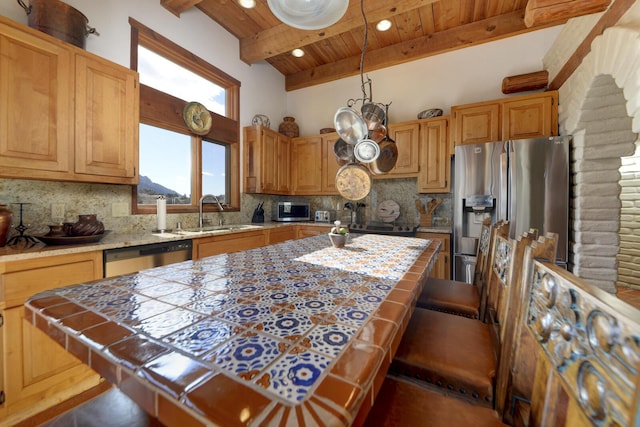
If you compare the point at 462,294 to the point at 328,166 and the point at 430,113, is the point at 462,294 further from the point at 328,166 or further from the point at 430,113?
the point at 328,166

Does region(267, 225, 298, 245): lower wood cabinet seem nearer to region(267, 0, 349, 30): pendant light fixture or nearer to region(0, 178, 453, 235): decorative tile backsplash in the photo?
region(0, 178, 453, 235): decorative tile backsplash

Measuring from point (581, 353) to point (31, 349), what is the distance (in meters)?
2.39

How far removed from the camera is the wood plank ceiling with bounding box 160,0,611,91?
2748mm

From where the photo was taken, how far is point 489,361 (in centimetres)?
88

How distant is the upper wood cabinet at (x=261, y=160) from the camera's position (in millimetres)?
3533

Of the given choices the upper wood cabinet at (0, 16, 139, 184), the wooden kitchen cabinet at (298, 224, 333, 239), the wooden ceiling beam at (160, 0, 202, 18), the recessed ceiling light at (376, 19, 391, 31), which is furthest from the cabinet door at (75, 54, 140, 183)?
the recessed ceiling light at (376, 19, 391, 31)

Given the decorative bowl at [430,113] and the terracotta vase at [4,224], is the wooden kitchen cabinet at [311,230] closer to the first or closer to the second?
the decorative bowl at [430,113]

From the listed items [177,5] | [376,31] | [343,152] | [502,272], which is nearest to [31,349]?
[343,152]

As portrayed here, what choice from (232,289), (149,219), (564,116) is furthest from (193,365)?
(564,116)

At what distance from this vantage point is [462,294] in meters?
1.50

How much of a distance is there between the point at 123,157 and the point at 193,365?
2.24 metres

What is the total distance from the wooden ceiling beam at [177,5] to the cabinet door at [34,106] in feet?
4.42

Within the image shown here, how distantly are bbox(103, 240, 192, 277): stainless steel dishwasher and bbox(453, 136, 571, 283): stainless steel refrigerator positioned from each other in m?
2.70

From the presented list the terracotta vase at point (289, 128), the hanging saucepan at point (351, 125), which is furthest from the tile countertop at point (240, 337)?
the terracotta vase at point (289, 128)
